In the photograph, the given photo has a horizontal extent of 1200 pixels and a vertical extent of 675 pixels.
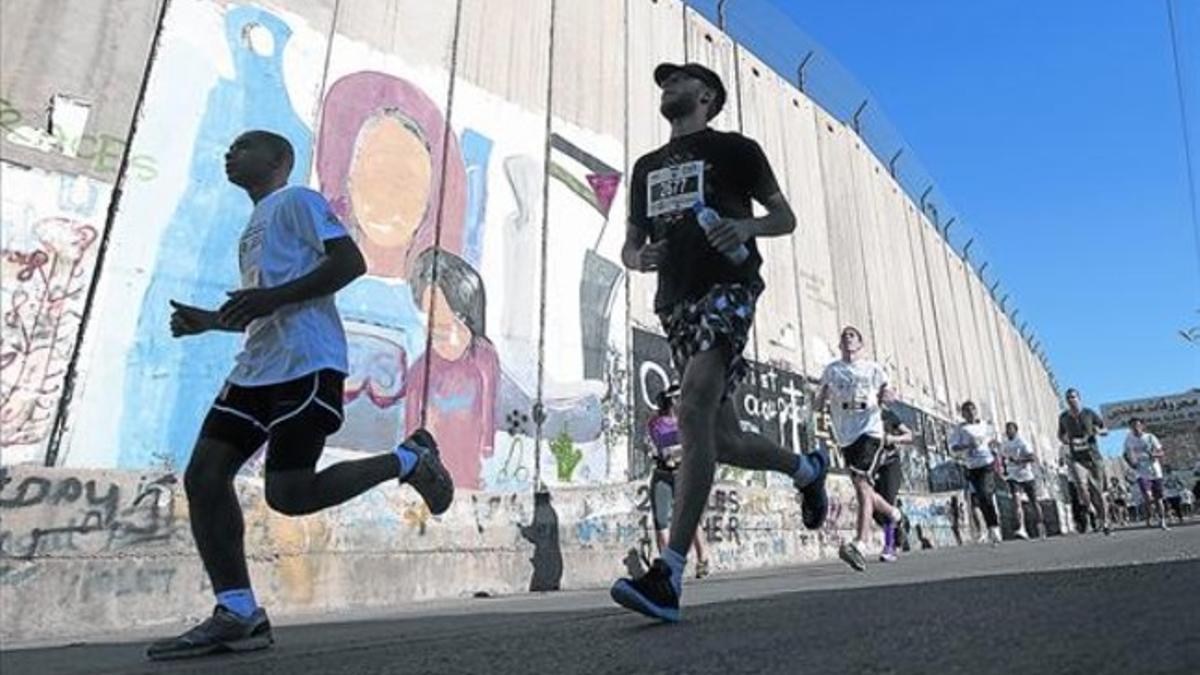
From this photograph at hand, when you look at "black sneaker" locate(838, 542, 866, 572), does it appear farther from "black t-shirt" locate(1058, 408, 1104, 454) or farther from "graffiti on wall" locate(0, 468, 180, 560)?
"black t-shirt" locate(1058, 408, 1104, 454)

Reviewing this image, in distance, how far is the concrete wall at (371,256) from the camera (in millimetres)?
5797

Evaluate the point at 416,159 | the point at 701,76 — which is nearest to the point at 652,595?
the point at 701,76

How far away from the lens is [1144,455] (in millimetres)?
13703

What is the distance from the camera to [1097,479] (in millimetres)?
12820

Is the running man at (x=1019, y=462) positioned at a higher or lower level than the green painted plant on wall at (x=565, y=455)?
higher

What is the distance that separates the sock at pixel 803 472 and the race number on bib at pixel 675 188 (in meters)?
1.09

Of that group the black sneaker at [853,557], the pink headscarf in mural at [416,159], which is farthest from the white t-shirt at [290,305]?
the pink headscarf in mural at [416,159]

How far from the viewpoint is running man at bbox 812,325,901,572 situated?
23.5 feet

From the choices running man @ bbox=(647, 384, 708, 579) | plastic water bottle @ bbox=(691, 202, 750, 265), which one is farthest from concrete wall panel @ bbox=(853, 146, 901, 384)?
plastic water bottle @ bbox=(691, 202, 750, 265)

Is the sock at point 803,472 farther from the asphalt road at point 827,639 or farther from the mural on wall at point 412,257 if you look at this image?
the mural on wall at point 412,257

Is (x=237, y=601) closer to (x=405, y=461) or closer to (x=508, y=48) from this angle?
(x=405, y=461)

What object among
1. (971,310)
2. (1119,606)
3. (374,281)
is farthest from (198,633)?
(971,310)

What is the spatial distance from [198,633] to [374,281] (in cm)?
528

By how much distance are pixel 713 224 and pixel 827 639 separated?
142 cm
